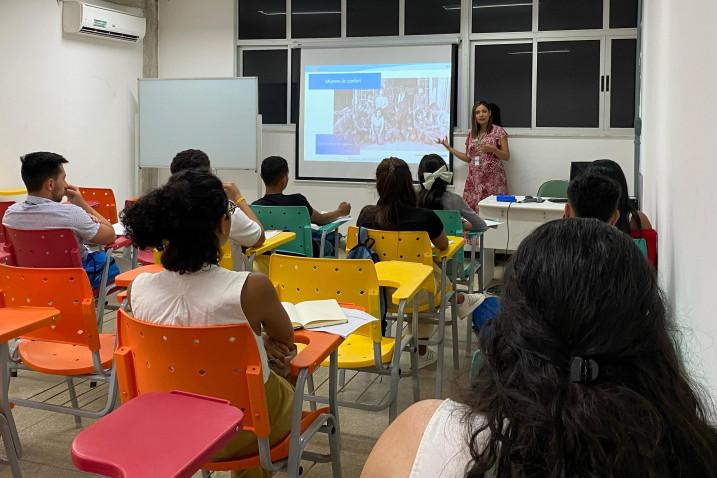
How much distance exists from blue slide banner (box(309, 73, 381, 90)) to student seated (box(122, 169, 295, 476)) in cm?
574

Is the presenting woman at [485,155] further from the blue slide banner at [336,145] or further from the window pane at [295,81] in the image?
the window pane at [295,81]

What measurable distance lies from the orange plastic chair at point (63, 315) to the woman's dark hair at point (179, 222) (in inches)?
28.9

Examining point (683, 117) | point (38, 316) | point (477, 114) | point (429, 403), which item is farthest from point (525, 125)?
point (429, 403)

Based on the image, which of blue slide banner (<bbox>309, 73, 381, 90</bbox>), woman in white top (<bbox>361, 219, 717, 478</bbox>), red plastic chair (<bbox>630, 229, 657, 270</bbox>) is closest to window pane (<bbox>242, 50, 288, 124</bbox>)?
blue slide banner (<bbox>309, 73, 381, 90</bbox>)

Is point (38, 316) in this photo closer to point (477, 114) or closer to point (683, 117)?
point (683, 117)

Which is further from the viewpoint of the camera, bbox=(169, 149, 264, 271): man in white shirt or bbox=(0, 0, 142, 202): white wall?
bbox=(0, 0, 142, 202): white wall

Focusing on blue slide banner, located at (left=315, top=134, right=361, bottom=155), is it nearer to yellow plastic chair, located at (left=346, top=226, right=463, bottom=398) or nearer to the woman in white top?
yellow plastic chair, located at (left=346, top=226, right=463, bottom=398)

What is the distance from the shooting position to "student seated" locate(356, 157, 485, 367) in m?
3.51

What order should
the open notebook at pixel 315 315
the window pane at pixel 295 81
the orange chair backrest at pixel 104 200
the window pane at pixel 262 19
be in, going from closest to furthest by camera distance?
1. the open notebook at pixel 315 315
2. the orange chair backrest at pixel 104 200
3. the window pane at pixel 295 81
4. the window pane at pixel 262 19

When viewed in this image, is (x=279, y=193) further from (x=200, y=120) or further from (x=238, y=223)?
(x=200, y=120)

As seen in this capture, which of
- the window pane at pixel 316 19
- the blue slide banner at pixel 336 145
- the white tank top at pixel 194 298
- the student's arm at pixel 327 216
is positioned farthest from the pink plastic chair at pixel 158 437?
the window pane at pixel 316 19

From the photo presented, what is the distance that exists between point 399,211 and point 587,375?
2770 millimetres

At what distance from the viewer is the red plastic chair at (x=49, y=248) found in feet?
11.0

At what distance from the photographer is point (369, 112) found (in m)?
7.45
